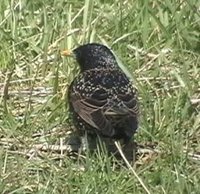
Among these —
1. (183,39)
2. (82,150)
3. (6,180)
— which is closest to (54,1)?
(183,39)

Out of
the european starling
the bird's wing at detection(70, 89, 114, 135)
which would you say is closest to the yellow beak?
the european starling

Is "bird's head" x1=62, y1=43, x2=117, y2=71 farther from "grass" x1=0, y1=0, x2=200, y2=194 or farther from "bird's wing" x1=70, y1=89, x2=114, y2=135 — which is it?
"bird's wing" x1=70, y1=89, x2=114, y2=135

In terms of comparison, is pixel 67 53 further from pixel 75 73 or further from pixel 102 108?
pixel 102 108

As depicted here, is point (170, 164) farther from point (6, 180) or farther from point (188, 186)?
point (6, 180)

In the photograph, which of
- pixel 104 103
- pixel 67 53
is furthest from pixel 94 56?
pixel 104 103

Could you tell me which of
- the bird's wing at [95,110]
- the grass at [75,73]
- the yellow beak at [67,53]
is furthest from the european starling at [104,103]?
the yellow beak at [67,53]

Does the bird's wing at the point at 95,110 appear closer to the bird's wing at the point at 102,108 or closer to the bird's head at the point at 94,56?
the bird's wing at the point at 102,108
